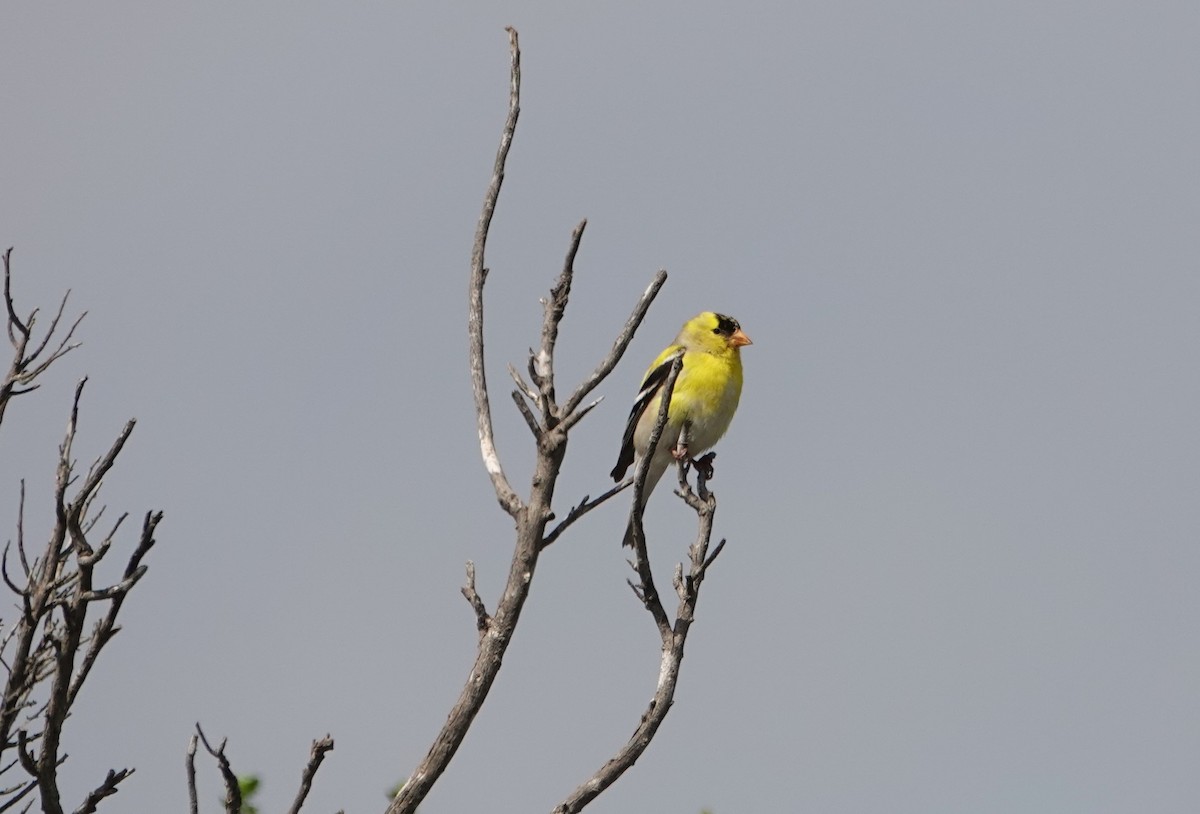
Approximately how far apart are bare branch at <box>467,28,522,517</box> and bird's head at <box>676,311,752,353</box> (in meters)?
6.67

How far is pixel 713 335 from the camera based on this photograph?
11.5m

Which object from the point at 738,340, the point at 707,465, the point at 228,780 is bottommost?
the point at 228,780

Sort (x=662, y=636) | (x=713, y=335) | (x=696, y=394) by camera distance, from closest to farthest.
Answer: (x=662, y=636) < (x=696, y=394) < (x=713, y=335)

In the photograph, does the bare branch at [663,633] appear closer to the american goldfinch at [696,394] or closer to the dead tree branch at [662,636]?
the dead tree branch at [662,636]

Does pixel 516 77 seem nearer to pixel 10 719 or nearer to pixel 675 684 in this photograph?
pixel 675 684

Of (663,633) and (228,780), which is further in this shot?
(663,633)

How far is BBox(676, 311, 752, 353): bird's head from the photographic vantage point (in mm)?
11453

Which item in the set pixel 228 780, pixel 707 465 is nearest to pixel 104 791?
pixel 228 780

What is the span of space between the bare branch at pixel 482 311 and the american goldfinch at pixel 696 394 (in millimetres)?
5569

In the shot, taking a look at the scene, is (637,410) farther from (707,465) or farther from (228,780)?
(228,780)

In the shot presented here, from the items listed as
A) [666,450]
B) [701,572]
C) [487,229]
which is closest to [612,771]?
[701,572]

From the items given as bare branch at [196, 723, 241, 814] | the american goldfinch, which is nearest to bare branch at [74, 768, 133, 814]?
bare branch at [196, 723, 241, 814]

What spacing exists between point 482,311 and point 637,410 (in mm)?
6866

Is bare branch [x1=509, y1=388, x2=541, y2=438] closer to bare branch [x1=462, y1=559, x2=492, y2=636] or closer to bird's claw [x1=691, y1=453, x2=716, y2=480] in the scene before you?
bare branch [x1=462, y1=559, x2=492, y2=636]
